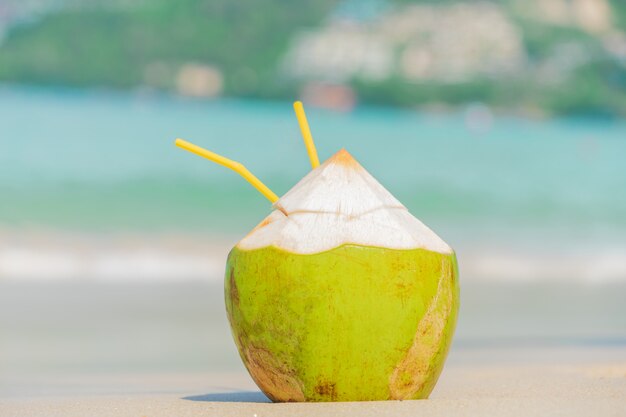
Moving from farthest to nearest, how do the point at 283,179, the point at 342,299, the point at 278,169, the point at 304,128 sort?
the point at 278,169, the point at 283,179, the point at 304,128, the point at 342,299

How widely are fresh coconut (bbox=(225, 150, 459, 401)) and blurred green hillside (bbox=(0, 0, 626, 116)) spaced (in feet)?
127

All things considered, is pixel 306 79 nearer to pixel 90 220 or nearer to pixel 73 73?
pixel 73 73

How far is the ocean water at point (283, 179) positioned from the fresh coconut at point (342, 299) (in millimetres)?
6839

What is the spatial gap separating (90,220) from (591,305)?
23.1ft

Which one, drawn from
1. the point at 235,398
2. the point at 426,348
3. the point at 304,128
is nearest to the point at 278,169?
the point at 235,398

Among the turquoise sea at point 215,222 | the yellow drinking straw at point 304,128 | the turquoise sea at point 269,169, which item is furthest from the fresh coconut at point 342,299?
the turquoise sea at point 269,169

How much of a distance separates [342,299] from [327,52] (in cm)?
4546

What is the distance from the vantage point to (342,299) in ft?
12.4

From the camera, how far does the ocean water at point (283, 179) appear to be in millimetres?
13367

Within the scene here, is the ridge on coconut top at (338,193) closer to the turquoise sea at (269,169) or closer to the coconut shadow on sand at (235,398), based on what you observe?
the coconut shadow on sand at (235,398)

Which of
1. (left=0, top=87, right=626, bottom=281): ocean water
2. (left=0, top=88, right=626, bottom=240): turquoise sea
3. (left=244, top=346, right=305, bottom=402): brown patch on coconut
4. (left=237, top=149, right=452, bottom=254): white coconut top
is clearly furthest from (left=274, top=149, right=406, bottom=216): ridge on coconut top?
(left=0, top=88, right=626, bottom=240): turquoise sea

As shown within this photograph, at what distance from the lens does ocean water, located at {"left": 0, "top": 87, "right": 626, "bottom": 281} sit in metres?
→ 13.4

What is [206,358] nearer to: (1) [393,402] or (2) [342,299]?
(1) [393,402]

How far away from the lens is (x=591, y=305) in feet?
29.8
